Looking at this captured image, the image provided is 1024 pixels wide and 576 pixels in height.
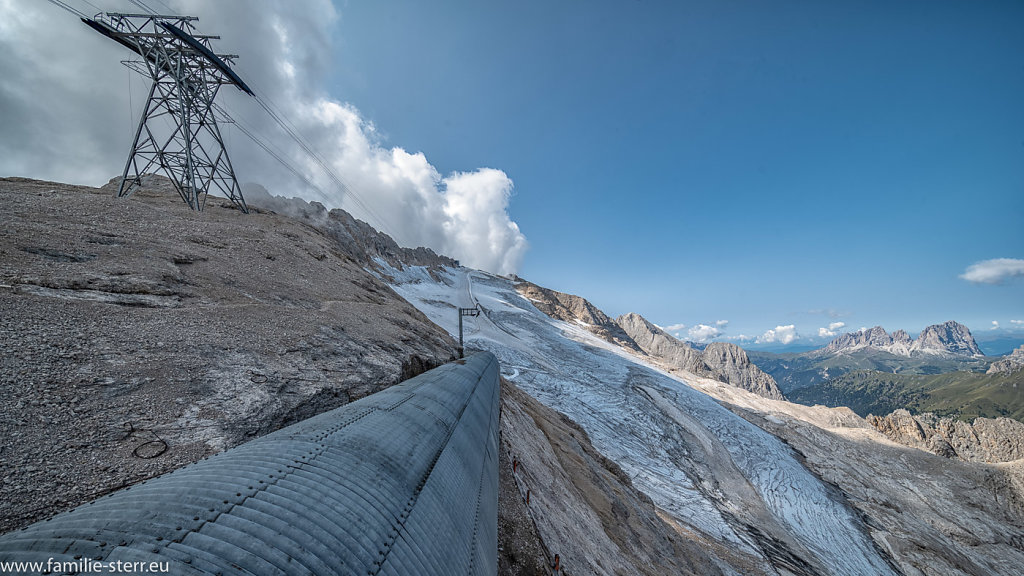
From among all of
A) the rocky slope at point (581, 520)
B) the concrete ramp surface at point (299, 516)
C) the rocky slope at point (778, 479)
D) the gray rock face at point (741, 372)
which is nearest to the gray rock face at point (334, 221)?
the rocky slope at point (778, 479)

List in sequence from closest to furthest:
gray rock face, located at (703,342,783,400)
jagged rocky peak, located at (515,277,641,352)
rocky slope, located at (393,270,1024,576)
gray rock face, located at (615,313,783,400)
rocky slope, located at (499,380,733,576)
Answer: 1. rocky slope, located at (499,380,733,576)
2. rocky slope, located at (393,270,1024,576)
3. jagged rocky peak, located at (515,277,641,352)
4. gray rock face, located at (615,313,783,400)
5. gray rock face, located at (703,342,783,400)

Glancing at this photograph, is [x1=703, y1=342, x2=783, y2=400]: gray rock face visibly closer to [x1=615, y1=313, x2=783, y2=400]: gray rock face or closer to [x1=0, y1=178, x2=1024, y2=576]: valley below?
[x1=615, y1=313, x2=783, y2=400]: gray rock face

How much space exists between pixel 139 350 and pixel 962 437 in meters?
72.2

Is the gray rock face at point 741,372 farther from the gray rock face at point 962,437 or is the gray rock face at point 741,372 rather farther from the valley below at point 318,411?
the valley below at point 318,411

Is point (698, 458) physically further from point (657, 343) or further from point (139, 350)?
point (657, 343)

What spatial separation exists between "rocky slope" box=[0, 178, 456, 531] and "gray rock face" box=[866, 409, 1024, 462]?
60452 millimetres

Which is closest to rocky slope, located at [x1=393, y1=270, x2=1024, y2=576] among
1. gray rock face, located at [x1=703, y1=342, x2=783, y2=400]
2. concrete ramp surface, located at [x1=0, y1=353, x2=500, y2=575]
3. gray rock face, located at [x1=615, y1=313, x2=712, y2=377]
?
concrete ramp surface, located at [x1=0, y1=353, x2=500, y2=575]

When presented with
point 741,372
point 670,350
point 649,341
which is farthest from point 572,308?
point 741,372

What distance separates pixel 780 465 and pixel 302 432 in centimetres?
4335

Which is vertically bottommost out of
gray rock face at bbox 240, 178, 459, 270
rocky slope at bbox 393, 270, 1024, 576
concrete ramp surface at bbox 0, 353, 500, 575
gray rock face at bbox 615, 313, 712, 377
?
rocky slope at bbox 393, 270, 1024, 576

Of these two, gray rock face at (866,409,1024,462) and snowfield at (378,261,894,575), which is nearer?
snowfield at (378,261,894,575)

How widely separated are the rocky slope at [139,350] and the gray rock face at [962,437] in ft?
198

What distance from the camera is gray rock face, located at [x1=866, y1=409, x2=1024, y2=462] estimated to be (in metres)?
39.4

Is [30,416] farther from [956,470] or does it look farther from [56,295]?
[956,470]
